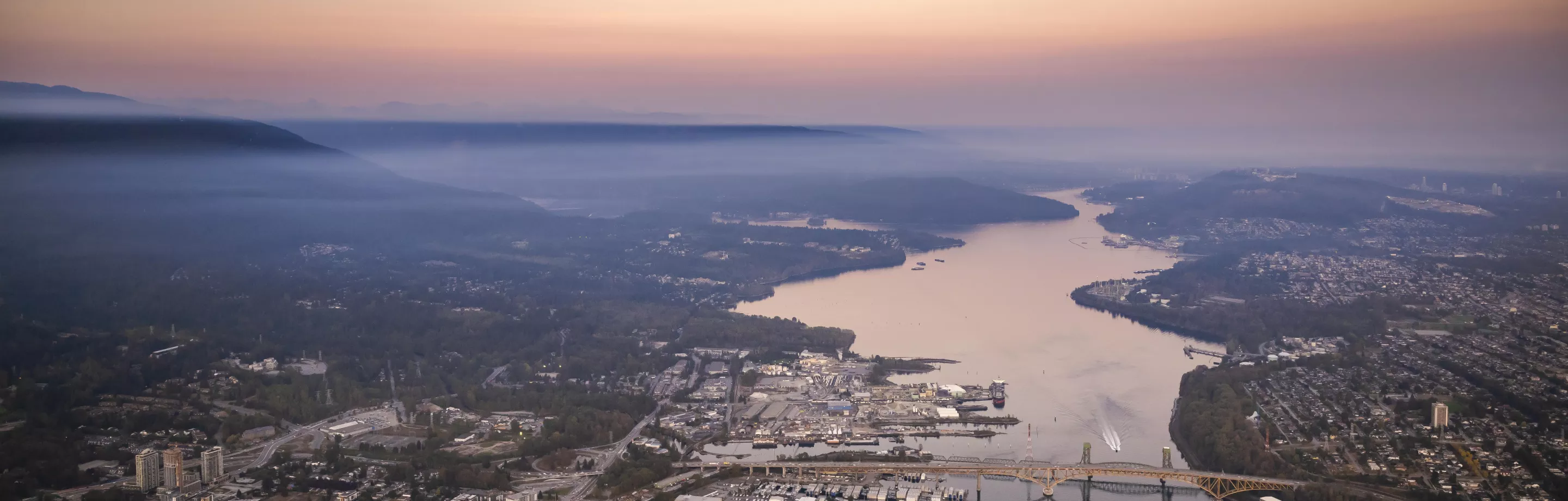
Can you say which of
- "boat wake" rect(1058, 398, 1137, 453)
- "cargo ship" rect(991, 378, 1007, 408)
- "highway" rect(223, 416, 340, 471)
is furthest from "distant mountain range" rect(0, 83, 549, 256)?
"boat wake" rect(1058, 398, 1137, 453)

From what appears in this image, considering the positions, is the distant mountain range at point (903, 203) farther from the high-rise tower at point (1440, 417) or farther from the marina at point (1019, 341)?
the high-rise tower at point (1440, 417)

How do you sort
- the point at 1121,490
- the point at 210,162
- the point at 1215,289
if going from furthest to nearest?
the point at 210,162, the point at 1215,289, the point at 1121,490

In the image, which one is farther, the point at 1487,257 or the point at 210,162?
the point at 210,162

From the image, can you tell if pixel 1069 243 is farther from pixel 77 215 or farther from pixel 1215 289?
pixel 77 215

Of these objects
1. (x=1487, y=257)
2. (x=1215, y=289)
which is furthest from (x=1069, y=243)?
(x=1487, y=257)

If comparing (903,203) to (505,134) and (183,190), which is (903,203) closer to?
(505,134)

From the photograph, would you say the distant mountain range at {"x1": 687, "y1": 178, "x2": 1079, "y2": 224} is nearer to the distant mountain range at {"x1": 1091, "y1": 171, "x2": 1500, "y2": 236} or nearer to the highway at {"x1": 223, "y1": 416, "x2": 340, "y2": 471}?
the distant mountain range at {"x1": 1091, "y1": 171, "x2": 1500, "y2": 236}

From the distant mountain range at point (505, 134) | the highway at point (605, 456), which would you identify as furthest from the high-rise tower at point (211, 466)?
the distant mountain range at point (505, 134)
